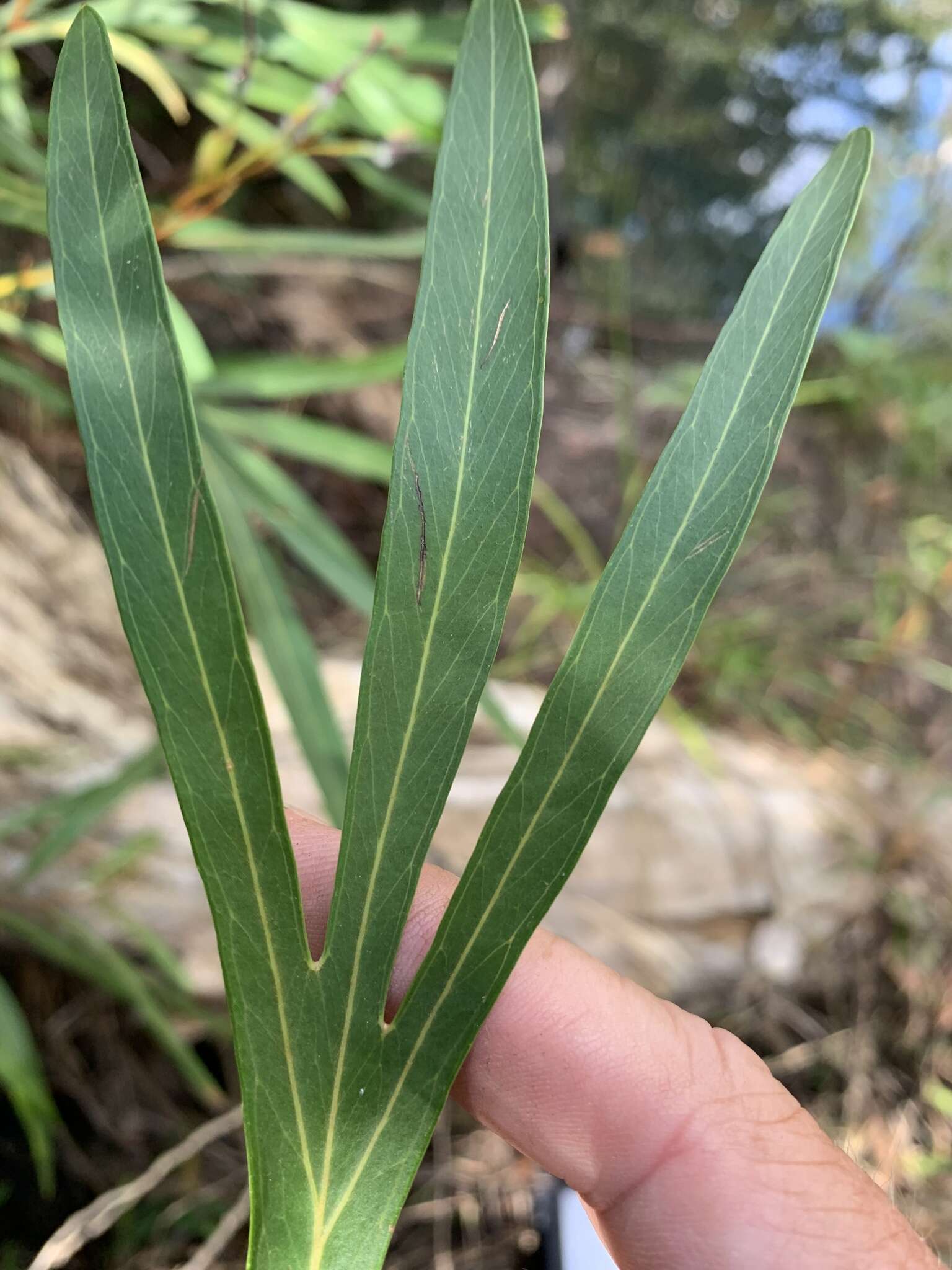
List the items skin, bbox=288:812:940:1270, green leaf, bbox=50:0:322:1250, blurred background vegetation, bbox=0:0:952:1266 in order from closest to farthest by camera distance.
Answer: green leaf, bbox=50:0:322:1250 < skin, bbox=288:812:940:1270 < blurred background vegetation, bbox=0:0:952:1266

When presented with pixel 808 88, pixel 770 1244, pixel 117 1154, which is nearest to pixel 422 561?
pixel 770 1244

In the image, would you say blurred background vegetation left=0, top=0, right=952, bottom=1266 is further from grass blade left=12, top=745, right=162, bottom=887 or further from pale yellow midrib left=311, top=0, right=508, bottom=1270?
pale yellow midrib left=311, top=0, right=508, bottom=1270

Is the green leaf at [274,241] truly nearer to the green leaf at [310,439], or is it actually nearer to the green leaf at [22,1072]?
the green leaf at [310,439]

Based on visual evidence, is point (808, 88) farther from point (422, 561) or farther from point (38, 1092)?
point (38, 1092)

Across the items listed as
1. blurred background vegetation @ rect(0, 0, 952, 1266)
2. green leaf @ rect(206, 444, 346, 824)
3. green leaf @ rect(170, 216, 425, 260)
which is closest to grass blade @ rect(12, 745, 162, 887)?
blurred background vegetation @ rect(0, 0, 952, 1266)

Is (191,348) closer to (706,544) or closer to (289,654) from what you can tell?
(289,654)

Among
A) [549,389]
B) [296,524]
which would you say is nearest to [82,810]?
[296,524]

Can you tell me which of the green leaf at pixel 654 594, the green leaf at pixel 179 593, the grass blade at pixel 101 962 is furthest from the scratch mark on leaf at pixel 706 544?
the grass blade at pixel 101 962
